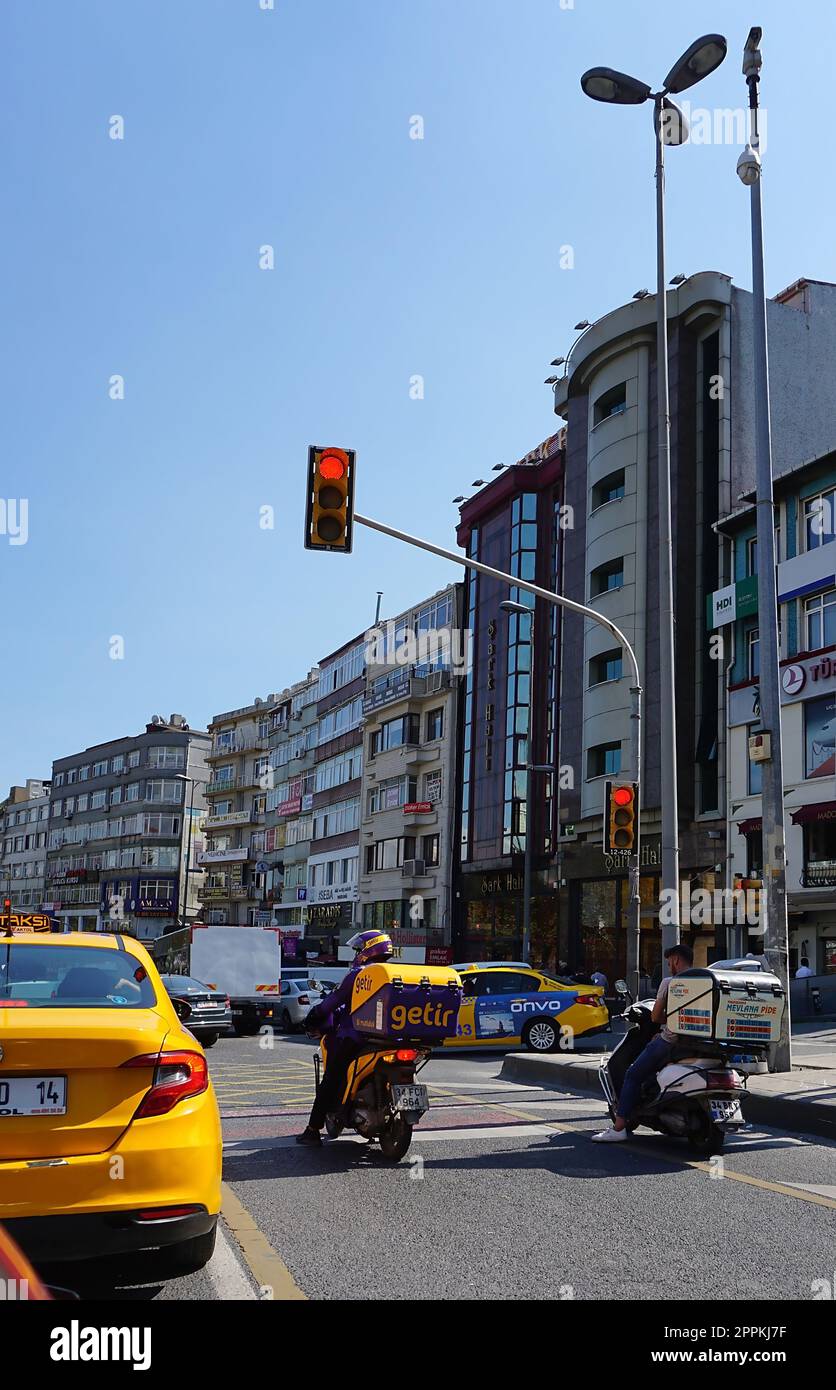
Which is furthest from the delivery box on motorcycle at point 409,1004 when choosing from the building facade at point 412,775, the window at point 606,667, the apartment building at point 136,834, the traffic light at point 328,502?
the apartment building at point 136,834

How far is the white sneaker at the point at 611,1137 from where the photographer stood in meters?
9.80

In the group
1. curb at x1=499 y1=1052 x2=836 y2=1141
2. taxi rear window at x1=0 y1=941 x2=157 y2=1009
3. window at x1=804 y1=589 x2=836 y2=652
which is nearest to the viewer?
taxi rear window at x1=0 y1=941 x2=157 y2=1009

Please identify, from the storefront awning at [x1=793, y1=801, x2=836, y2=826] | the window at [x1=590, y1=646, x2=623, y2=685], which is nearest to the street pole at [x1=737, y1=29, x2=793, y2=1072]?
the storefront awning at [x1=793, y1=801, x2=836, y2=826]

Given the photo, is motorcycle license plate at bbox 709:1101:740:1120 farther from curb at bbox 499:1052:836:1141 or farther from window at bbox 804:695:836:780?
window at bbox 804:695:836:780

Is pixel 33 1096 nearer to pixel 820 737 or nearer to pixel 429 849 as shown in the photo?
pixel 820 737

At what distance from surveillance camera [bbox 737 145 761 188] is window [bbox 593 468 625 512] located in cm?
2620

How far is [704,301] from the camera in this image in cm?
4072

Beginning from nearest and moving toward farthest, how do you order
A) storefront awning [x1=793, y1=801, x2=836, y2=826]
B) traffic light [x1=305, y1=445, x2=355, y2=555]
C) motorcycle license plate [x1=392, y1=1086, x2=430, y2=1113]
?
motorcycle license plate [x1=392, y1=1086, x2=430, y2=1113] → traffic light [x1=305, y1=445, x2=355, y2=555] → storefront awning [x1=793, y1=801, x2=836, y2=826]

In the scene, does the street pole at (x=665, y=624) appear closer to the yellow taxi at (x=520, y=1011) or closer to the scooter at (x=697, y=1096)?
the yellow taxi at (x=520, y=1011)

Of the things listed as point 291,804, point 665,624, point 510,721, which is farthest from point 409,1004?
point 291,804

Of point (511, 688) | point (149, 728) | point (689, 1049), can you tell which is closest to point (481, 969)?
point (689, 1049)

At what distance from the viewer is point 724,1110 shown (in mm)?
9305

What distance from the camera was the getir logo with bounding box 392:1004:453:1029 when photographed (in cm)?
888

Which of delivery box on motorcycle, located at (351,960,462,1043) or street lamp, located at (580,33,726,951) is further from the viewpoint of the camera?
street lamp, located at (580,33,726,951)
